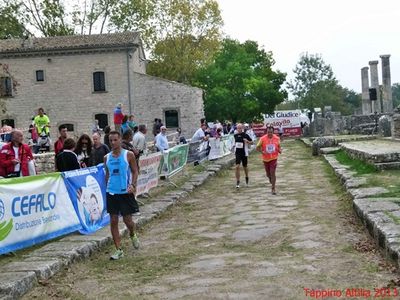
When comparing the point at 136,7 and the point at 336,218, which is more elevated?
the point at 136,7

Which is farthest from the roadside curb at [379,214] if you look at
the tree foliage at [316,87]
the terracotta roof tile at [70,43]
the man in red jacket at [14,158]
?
the tree foliage at [316,87]

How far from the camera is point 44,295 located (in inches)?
222

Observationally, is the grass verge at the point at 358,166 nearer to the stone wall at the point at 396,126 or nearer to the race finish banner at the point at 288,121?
the stone wall at the point at 396,126

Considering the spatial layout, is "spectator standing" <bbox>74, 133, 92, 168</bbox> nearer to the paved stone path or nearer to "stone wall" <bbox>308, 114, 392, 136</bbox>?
the paved stone path

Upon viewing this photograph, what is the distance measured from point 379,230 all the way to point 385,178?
18.1 ft

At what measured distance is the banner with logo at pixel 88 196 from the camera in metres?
8.35

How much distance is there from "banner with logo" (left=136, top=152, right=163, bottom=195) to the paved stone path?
113 cm

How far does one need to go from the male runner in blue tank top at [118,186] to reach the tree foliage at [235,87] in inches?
1566

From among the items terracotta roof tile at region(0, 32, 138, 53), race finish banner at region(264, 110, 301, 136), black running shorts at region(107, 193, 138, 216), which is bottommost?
black running shorts at region(107, 193, 138, 216)

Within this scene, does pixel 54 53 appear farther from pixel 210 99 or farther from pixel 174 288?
pixel 174 288

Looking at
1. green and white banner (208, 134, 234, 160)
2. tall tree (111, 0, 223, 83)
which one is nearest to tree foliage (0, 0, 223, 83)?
tall tree (111, 0, 223, 83)

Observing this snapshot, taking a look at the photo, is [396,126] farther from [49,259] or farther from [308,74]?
[308,74]

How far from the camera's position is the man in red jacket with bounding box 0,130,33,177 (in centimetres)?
906

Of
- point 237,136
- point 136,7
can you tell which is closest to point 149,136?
point 136,7
